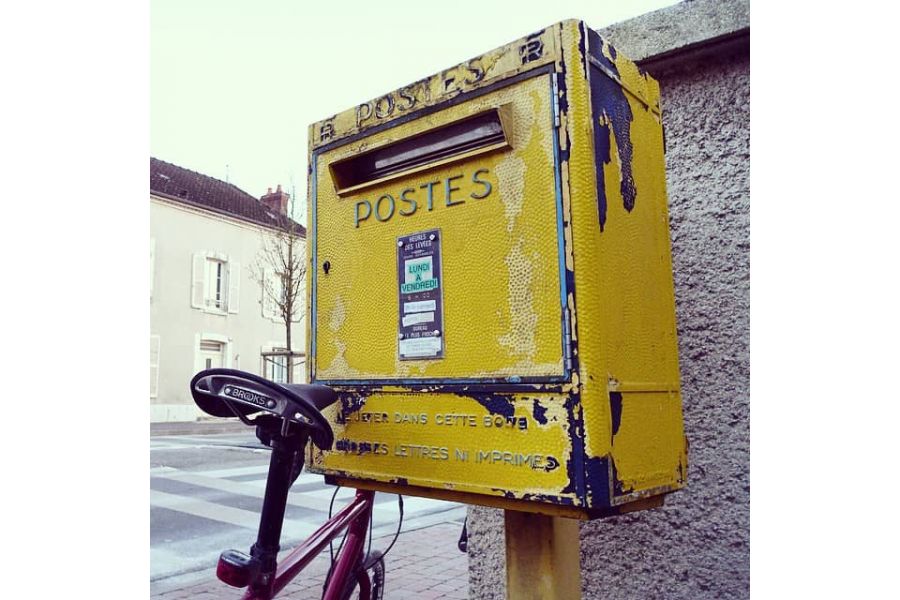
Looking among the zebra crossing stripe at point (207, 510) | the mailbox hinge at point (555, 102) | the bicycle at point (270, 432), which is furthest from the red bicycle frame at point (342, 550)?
the zebra crossing stripe at point (207, 510)

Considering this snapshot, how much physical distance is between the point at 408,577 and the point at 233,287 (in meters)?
18.2

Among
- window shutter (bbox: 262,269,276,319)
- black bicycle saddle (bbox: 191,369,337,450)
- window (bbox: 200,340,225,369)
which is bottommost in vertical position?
black bicycle saddle (bbox: 191,369,337,450)

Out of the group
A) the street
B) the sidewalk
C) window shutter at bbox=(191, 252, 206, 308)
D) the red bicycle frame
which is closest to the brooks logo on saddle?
the red bicycle frame

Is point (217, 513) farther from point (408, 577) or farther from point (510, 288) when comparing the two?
point (510, 288)

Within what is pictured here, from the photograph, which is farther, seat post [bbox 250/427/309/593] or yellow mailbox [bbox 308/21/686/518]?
seat post [bbox 250/427/309/593]

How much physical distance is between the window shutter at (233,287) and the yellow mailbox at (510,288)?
66.4 feet

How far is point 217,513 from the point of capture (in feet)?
21.2

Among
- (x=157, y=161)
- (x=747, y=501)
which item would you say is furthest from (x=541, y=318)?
(x=157, y=161)

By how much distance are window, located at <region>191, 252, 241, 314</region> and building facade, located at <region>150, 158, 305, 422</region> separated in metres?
0.03

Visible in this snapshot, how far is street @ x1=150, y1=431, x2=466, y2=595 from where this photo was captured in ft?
15.7

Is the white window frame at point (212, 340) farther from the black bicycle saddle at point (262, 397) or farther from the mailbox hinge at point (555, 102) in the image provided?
the mailbox hinge at point (555, 102)

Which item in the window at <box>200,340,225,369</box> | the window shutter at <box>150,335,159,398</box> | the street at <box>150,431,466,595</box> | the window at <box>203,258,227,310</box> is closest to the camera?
the street at <box>150,431,466,595</box>

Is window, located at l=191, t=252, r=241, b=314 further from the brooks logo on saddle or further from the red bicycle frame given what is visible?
the brooks logo on saddle

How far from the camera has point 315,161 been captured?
198cm
